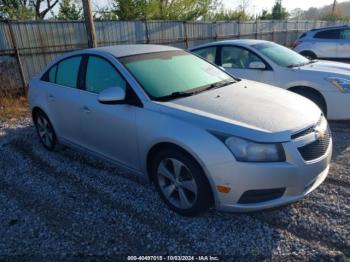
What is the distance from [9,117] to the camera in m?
7.13

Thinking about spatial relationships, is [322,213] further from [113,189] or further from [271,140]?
[113,189]

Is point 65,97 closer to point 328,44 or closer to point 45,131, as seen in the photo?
point 45,131

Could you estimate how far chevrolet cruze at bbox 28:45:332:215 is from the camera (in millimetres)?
2643

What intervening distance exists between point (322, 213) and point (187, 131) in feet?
5.14

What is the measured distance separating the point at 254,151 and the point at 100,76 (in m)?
2.09

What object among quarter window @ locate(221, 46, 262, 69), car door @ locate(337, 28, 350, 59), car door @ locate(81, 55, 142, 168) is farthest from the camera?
car door @ locate(337, 28, 350, 59)

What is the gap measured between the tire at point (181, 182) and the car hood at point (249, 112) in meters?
0.38

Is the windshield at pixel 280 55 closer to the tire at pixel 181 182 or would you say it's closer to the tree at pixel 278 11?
the tire at pixel 181 182

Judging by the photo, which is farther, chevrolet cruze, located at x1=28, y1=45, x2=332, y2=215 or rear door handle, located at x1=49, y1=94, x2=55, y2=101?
rear door handle, located at x1=49, y1=94, x2=55, y2=101

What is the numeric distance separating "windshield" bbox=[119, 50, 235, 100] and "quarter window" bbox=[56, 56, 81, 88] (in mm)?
862

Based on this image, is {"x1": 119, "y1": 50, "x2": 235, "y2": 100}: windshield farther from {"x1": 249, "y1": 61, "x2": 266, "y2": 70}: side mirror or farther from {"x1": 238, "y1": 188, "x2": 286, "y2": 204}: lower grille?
{"x1": 249, "y1": 61, "x2": 266, "y2": 70}: side mirror

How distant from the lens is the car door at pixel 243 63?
5.81m

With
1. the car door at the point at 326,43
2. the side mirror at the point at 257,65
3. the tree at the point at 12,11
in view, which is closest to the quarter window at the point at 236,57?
the side mirror at the point at 257,65

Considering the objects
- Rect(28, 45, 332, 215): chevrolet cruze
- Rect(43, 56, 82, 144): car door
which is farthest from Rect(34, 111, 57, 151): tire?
Rect(28, 45, 332, 215): chevrolet cruze
